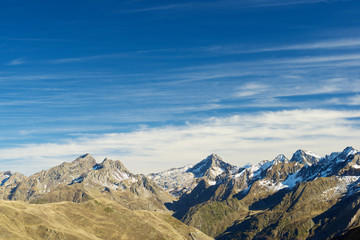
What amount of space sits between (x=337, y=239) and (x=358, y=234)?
12155 millimetres

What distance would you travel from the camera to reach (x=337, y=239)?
516ft

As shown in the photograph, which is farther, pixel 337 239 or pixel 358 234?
pixel 337 239

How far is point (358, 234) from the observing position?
147375 mm
